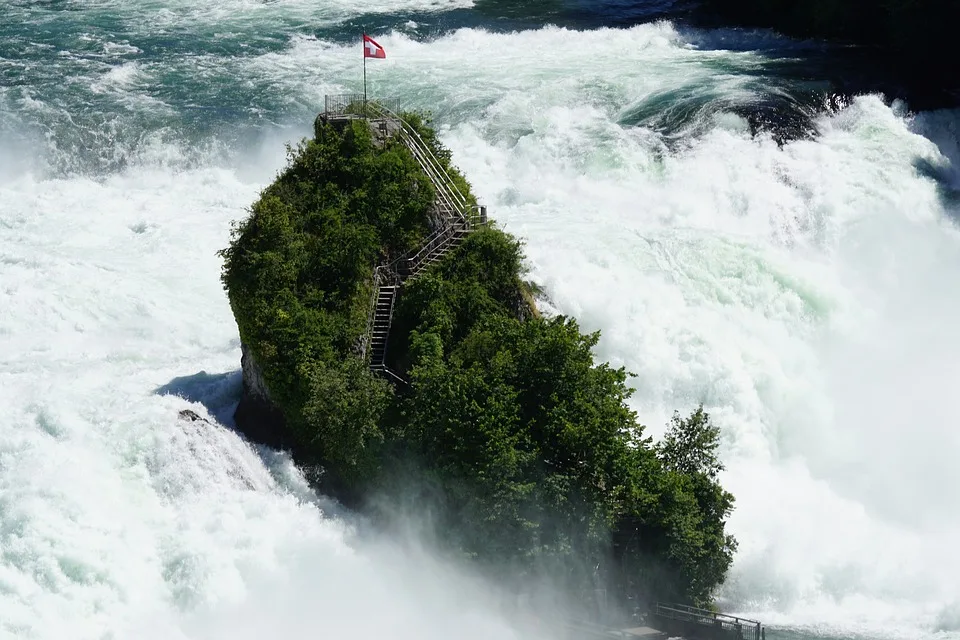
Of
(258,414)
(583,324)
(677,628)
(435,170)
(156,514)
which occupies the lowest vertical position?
(677,628)

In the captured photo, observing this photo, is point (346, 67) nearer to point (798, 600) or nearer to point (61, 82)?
point (61, 82)

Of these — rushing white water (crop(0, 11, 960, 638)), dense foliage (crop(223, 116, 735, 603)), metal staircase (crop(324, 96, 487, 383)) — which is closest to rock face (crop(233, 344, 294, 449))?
dense foliage (crop(223, 116, 735, 603))

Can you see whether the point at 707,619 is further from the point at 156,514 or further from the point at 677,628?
the point at 156,514

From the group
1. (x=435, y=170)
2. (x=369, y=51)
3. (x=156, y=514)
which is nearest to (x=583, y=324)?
(x=435, y=170)

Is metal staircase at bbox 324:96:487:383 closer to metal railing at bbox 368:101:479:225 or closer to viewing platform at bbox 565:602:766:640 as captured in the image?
metal railing at bbox 368:101:479:225

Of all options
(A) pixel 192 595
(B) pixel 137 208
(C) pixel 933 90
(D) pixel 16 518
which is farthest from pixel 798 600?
(C) pixel 933 90

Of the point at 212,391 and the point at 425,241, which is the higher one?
the point at 425,241

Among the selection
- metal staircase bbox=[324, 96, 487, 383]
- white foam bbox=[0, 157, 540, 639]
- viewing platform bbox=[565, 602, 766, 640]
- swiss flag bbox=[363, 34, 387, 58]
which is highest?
swiss flag bbox=[363, 34, 387, 58]
